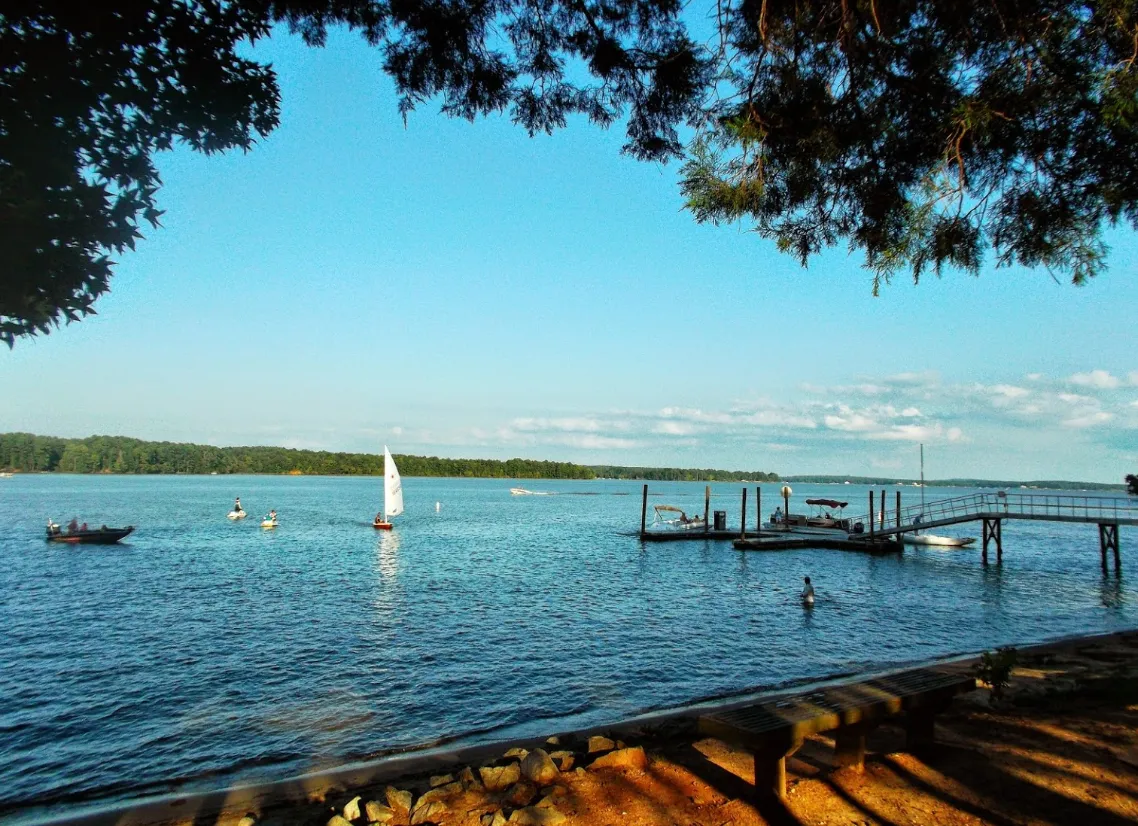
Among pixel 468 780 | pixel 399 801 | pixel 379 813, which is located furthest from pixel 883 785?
pixel 379 813

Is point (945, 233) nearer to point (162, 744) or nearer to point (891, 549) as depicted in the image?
point (162, 744)

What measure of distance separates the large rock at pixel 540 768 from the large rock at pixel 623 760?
431mm

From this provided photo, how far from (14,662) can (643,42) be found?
70.8 feet

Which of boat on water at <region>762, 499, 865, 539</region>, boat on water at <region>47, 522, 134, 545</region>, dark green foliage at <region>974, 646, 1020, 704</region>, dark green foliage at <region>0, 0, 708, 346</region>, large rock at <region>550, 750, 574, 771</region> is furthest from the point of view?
boat on water at <region>762, 499, 865, 539</region>

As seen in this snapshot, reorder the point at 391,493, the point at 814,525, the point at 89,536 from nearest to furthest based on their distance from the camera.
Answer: the point at 89,536
the point at 814,525
the point at 391,493

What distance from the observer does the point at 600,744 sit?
335 inches

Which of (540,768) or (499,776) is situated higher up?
(540,768)

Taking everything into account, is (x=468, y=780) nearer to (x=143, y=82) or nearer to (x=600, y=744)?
(x=600, y=744)

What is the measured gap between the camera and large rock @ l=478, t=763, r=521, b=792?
281 inches

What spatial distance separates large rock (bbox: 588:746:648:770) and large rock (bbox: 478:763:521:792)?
83cm

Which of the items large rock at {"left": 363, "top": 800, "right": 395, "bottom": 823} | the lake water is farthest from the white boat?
large rock at {"left": 363, "top": 800, "right": 395, "bottom": 823}

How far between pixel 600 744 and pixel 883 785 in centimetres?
356

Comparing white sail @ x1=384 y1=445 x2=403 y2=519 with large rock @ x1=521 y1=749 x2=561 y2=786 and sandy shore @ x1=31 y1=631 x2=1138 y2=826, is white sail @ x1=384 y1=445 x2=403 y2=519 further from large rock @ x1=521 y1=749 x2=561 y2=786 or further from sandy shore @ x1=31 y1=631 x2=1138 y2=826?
large rock @ x1=521 y1=749 x2=561 y2=786

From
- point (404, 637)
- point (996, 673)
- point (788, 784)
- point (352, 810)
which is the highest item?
point (996, 673)
